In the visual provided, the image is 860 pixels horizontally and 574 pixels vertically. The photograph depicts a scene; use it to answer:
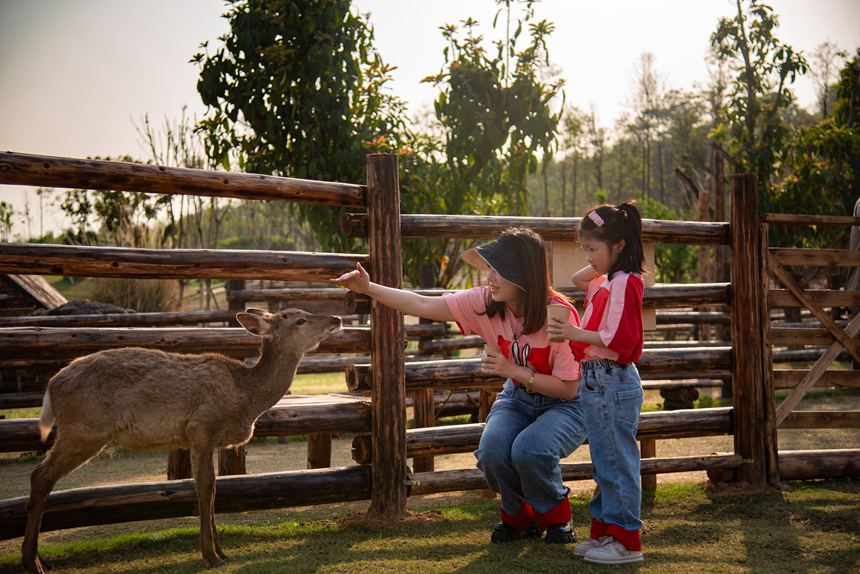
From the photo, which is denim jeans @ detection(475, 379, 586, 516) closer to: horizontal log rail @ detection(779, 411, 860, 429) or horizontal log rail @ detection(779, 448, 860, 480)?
horizontal log rail @ detection(779, 448, 860, 480)

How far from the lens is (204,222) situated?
3991 centimetres

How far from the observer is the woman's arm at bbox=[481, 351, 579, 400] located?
4.71 meters

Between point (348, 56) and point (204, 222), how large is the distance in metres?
29.5

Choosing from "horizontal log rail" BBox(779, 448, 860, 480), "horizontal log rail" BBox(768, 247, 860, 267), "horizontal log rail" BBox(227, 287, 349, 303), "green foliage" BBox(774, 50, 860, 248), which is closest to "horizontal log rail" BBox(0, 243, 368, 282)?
"horizontal log rail" BBox(779, 448, 860, 480)

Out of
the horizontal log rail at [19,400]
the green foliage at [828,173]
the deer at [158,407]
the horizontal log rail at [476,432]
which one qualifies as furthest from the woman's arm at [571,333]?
the green foliage at [828,173]

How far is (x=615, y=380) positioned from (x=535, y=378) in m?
0.47

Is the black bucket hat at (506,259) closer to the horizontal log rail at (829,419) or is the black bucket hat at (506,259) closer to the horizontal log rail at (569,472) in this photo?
the horizontal log rail at (569,472)

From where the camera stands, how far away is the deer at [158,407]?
449 centimetres

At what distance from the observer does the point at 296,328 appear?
17.5 feet

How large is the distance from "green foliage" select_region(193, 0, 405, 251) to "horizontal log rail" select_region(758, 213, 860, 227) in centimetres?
613

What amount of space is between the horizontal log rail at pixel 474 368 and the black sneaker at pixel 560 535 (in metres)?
1.59

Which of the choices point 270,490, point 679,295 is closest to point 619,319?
point 679,295

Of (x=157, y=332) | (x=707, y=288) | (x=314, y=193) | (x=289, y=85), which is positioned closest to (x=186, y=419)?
(x=157, y=332)

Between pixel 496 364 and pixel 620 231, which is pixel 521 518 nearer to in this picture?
pixel 496 364
